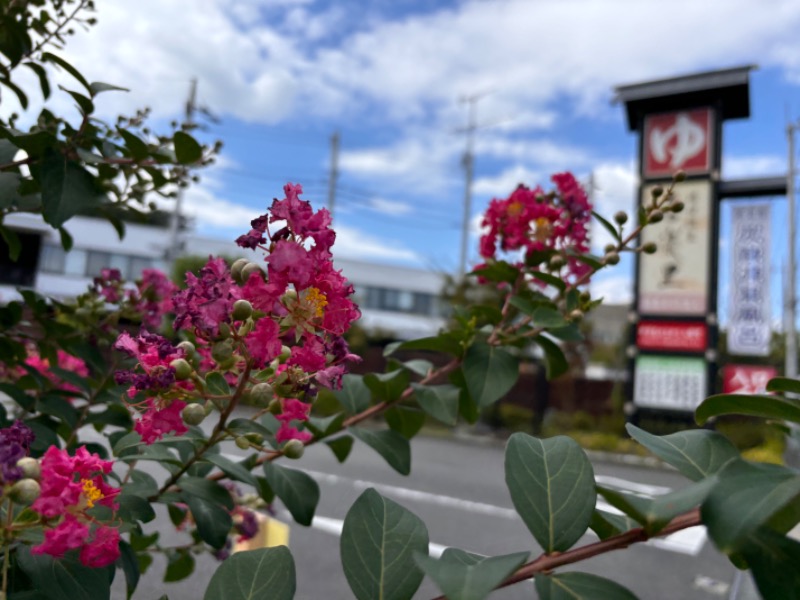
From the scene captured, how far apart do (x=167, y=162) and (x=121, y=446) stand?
502 mm

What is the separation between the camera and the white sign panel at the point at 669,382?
842 cm

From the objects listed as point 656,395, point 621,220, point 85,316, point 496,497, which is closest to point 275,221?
point 621,220

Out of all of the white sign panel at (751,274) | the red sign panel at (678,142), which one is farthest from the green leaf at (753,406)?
the white sign panel at (751,274)

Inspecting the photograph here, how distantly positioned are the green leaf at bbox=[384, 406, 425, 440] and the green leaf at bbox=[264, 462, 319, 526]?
0.20 m

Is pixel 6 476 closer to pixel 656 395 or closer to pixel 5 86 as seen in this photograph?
pixel 5 86

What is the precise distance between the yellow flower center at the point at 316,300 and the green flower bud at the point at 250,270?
1.7 inches

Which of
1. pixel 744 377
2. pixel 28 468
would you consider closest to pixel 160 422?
pixel 28 468

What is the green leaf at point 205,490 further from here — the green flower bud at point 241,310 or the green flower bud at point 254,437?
the green flower bud at point 241,310

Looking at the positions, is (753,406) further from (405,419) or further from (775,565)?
(405,419)

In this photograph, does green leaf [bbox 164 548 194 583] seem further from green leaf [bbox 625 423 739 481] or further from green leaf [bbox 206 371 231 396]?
green leaf [bbox 625 423 739 481]

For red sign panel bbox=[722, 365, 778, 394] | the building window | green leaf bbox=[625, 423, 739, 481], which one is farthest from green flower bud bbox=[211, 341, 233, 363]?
the building window

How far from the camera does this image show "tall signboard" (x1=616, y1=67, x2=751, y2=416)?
8.44 m

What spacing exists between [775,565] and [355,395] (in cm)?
72

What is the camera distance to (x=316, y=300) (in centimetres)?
54
